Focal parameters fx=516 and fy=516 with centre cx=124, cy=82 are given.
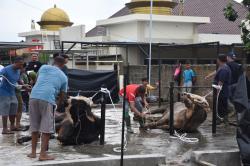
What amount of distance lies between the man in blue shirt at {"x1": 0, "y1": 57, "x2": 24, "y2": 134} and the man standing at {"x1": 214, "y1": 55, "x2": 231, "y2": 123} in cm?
470

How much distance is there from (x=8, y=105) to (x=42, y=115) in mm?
3108

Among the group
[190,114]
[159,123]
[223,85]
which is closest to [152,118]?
[159,123]

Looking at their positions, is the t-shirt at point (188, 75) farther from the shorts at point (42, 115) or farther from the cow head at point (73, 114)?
the shorts at point (42, 115)

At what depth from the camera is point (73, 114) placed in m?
10.2

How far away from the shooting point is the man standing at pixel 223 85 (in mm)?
12273

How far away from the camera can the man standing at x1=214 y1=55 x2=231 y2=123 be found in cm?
1227

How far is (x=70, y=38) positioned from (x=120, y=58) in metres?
3.86

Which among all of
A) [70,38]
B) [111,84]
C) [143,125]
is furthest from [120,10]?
[143,125]

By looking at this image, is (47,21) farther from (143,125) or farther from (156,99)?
(143,125)

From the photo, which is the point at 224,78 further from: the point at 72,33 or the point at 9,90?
the point at 72,33

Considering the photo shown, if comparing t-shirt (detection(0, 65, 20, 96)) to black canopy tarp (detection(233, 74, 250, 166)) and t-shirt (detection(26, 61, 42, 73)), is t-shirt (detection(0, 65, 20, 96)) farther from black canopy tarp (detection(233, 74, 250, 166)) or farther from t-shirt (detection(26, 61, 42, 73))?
→ black canopy tarp (detection(233, 74, 250, 166))

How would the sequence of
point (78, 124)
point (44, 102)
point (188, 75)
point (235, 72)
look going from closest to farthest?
1. point (44, 102)
2. point (235, 72)
3. point (78, 124)
4. point (188, 75)

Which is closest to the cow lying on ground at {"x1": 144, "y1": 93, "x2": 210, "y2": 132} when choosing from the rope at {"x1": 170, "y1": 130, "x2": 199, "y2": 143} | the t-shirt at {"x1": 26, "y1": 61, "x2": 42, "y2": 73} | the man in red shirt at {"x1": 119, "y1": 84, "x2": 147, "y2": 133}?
the rope at {"x1": 170, "y1": 130, "x2": 199, "y2": 143}

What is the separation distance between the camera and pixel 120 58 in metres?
31.0
